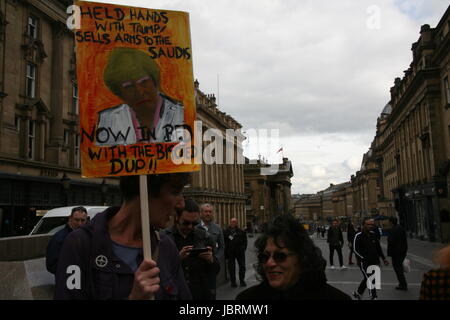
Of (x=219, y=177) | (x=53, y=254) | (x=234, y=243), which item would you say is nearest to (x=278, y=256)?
(x=53, y=254)

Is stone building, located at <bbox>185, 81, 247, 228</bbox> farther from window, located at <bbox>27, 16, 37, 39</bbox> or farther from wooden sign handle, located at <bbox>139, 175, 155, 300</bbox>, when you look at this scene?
wooden sign handle, located at <bbox>139, 175, 155, 300</bbox>

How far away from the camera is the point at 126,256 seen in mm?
2549

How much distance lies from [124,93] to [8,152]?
24.7m

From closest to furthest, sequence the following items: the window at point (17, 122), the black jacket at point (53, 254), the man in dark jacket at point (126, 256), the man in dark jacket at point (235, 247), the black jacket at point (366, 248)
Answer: the man in dark jacket at point (126, 256) → the black jacket at point (53, 254) → the black jacket at point (366, 248) → the man in dark jacket at point (235, 247) → the window at point (17, 122)

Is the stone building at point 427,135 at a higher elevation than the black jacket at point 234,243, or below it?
higher

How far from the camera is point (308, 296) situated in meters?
2.80

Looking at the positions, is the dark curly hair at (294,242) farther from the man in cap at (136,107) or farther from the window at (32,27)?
the window at (32,27)

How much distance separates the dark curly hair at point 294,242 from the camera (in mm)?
2980

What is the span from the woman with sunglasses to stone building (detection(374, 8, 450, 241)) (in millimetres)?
26247

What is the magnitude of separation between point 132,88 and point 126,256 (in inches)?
43.4

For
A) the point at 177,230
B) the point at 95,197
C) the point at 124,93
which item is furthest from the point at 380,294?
the point at 95,197

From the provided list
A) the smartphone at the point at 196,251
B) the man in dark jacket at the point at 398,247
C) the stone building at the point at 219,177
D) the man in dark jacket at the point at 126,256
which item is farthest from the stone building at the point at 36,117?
the stone building at the point at 219,177

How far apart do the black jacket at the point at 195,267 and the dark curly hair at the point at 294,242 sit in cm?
235

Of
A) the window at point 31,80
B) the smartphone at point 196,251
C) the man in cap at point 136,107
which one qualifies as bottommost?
the smartphone at point 196,251
